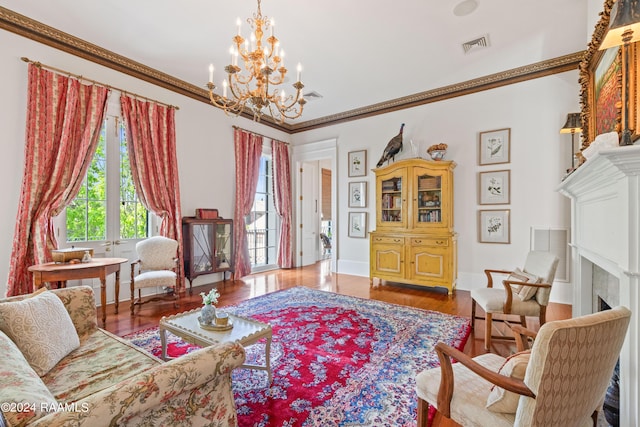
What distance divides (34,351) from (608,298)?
11.6 feet

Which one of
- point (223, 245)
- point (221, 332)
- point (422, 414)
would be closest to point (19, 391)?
point (221, 332)

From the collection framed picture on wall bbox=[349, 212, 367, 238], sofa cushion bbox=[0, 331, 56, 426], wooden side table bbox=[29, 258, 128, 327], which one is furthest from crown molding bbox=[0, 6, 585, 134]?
sofa cushion bbox=[0, 331, 56, 426]

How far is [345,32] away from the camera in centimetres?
341

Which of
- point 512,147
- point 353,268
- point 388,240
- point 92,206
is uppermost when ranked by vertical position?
point 512,147

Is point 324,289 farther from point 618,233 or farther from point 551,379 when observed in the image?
point 551,379

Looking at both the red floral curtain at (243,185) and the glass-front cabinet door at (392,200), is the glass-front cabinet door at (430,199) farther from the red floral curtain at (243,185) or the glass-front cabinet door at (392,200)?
the red floral curtain at (243,185)

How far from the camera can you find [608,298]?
7.04ft

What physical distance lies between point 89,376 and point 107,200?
318cm

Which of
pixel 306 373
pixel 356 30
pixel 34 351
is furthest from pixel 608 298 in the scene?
pixel 34 351

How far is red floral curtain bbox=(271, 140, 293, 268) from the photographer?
21.3 ft

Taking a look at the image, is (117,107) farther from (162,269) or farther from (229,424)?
(229,424)

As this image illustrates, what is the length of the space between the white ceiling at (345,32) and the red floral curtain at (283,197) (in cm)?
224

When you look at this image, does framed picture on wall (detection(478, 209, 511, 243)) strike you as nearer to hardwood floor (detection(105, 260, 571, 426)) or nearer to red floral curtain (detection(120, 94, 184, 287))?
hardwood floor (detection(105, 260, 571, 426))

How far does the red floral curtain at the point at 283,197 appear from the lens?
256 inches
